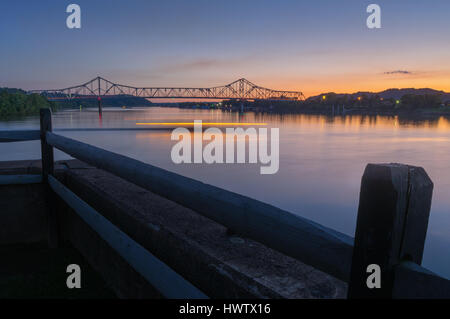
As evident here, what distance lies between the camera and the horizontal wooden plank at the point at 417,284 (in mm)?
896

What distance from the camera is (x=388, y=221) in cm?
95

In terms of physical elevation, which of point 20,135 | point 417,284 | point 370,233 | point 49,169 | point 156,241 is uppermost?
point 20,135

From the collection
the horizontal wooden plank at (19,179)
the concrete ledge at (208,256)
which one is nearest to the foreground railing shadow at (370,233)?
the concrete ledge at (208,256)

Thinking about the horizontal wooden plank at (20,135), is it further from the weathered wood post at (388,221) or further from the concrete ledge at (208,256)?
the weathered wood post at (388,221)

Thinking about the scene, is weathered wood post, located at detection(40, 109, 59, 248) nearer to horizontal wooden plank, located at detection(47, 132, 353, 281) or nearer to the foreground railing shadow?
horizontal wooden plank, located at detection(47, 132, 353, 281)

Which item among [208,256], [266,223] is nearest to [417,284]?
[266,223]

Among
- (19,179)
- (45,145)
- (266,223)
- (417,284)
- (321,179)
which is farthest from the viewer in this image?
(321,179)

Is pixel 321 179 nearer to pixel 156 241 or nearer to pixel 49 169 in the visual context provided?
pixel 49 169

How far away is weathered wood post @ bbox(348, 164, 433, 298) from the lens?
95 cm

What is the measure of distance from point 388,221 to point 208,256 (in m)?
1.17

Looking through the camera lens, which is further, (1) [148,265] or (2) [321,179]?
(2) [321,179]

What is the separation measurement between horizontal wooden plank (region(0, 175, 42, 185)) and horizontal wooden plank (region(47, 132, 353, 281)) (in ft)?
10.4

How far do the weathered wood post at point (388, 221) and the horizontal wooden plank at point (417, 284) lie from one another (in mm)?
20

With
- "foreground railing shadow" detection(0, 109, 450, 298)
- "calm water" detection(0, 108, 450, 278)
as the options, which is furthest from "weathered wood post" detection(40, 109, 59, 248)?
"calm water" detection(0, 108, 450, 278)
